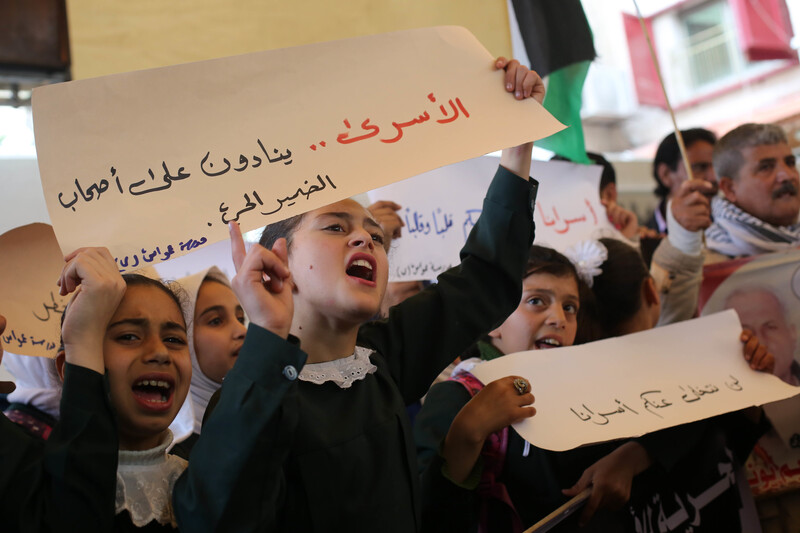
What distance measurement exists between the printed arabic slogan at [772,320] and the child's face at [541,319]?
711 millimetres

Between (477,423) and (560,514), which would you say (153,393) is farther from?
(560,514)

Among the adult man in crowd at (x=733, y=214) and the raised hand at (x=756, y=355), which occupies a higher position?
the adult man in crowd at (x=733, y=214)

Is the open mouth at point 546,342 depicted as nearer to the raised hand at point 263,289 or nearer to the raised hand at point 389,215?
the raised hand at point 389,215

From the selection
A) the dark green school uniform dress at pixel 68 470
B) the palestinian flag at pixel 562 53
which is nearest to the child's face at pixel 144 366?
the dark green school uniform dress at pixel 68 470

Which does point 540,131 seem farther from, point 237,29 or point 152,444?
point 237,29

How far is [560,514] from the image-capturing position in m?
1.12

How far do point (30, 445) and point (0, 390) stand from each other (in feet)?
0.32

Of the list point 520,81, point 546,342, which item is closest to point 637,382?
point 546,342

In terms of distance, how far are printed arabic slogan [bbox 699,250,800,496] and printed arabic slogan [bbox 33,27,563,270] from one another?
1.24 m

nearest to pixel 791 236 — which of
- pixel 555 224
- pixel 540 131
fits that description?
pixel 555 224

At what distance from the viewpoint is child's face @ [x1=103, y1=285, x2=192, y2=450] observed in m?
0.85

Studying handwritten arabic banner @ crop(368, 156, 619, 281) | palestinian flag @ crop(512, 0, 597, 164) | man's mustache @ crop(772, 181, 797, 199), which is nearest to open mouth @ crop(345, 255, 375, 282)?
handwritten arabic banner @ crop(368, 156, 619, 281)

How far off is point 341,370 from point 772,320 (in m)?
1.52

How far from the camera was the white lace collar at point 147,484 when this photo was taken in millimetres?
794
